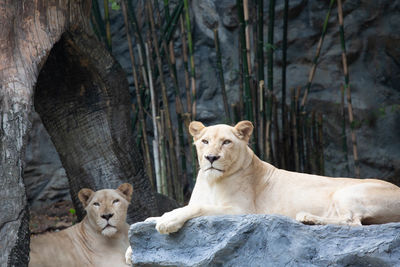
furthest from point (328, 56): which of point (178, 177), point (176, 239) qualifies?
point (176, 239)

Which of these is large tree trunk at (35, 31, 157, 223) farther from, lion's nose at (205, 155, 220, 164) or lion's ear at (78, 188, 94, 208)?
lion's nose at (205, 155, 220, 164)

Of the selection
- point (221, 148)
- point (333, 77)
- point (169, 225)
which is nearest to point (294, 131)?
point (333, 77)

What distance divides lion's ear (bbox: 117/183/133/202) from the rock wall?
354 centimetres

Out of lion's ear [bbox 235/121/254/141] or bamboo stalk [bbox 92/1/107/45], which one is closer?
lion's ear [bbox 235/121/254/141]

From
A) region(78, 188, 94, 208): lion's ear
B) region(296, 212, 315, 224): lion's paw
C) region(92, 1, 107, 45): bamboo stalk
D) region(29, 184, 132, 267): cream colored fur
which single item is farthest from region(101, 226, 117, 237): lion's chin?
region(92, 1, 107, 45): bamboo stalk

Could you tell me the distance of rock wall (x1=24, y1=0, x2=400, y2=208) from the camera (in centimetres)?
875

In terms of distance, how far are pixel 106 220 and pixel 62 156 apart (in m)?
0.98

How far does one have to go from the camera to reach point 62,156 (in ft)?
20.3

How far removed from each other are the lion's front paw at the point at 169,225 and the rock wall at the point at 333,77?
549cm

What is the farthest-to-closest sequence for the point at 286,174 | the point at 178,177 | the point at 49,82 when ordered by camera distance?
the point at 178,177, the point at 49,82, the point at 286,174

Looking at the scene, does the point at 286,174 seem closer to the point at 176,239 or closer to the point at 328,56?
the point at 176,239

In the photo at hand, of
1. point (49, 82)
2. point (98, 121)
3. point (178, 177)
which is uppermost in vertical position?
point (49, 82)

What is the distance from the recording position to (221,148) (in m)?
4.01

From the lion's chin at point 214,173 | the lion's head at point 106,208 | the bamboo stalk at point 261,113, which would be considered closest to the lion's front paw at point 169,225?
the lion's chin at point 214,173
